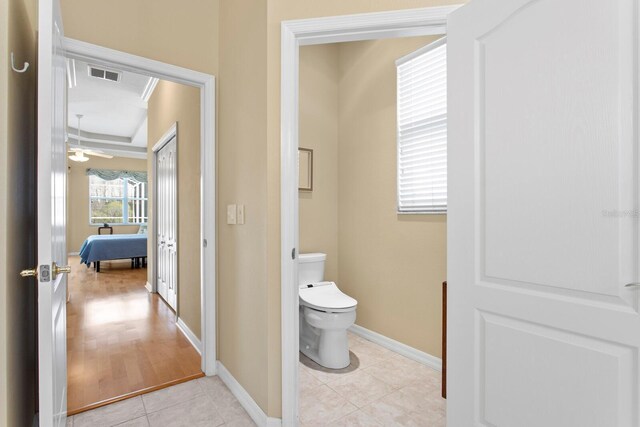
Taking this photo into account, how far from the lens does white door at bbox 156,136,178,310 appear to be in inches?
140

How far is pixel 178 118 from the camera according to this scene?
3312 millimetres

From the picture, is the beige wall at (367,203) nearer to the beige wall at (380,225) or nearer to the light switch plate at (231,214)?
the beige wall at (380,225)

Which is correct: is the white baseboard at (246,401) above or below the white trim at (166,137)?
below

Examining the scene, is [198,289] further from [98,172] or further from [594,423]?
[98,172]

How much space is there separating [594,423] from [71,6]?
9.88 ft

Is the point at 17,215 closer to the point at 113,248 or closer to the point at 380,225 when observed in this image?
the point at 380,225

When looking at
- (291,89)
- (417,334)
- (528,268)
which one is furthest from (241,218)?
(417,334)

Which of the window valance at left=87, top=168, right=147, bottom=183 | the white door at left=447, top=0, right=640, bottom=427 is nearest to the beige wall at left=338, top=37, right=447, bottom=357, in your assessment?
the white door at left=447, top=0, right=640, bottom=427

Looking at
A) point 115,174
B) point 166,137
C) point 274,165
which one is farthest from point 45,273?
point 115,174

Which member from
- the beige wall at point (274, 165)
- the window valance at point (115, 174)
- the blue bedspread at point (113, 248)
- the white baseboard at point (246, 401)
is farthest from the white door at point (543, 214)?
the window valance at point (115, 174)

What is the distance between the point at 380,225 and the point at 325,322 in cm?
97

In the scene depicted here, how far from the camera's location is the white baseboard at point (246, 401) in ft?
5.52

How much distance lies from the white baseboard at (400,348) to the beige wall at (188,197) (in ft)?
4.78

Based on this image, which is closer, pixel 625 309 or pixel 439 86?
pixel 625 309
